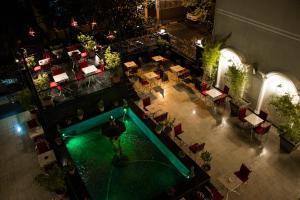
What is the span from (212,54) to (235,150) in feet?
18.1

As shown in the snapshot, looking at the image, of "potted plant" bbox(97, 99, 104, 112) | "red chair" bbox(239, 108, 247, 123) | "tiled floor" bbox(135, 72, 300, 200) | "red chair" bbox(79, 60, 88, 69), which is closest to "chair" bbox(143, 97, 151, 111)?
"tiled floor" bbox(135, 72, 300, 200)

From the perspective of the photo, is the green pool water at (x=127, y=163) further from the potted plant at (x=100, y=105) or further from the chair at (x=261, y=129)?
the chair at (x=261, y=129)

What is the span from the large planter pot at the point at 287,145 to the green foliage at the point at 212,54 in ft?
17.3

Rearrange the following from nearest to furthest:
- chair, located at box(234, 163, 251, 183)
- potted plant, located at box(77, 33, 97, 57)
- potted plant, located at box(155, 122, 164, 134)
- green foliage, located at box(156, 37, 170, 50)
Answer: chair, located at box(234, 163, 251, 183), potted plant, located at box(155, 122, 164, 134), potted plant, located at box(77, 33, 97, 57), green foliage, located at box(156, 37, 170, 50)

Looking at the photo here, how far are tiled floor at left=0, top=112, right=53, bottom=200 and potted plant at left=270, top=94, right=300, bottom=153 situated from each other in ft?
33.8

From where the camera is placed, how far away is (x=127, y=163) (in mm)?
11766

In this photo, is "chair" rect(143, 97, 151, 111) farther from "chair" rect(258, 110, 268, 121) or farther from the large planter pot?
the large planter pot

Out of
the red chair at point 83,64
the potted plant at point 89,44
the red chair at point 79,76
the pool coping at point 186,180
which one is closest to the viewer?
the pool coping at point 186,180

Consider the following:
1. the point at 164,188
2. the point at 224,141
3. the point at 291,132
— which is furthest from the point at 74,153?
the point at 291,132

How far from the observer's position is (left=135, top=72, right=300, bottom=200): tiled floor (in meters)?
10.4

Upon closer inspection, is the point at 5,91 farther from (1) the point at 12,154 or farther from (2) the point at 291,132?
(2) the point at 291,132

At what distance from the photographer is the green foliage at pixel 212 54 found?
570 inches

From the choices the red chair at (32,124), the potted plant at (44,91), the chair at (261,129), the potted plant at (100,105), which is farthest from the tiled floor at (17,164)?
the chair at (261,129)

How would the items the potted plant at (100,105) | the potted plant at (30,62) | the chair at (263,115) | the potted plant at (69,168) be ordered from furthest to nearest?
the potted plant at (30,62), the potted plant at (100,105), the chair at (263,115), the potted plant at (69,168)
